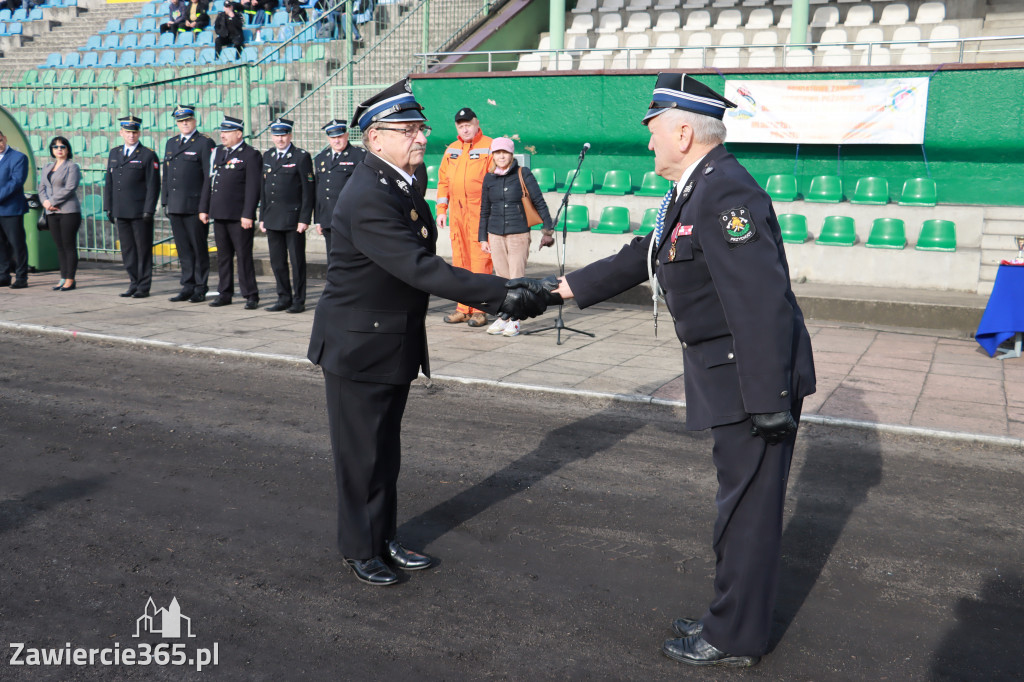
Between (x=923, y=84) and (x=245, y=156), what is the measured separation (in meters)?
10.1

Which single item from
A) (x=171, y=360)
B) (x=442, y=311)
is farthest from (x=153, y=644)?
(x=442, y=311)

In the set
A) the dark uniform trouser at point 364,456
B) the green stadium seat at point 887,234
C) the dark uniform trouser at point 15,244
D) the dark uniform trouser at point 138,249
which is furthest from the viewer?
the dark uniform trouser at point 15,244

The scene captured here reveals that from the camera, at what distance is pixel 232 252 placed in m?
11.5

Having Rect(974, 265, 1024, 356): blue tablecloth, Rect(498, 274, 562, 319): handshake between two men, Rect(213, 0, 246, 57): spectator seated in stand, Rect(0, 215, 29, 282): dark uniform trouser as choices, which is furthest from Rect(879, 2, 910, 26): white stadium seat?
Rect(498, 274, 562, 319): handshake between two men

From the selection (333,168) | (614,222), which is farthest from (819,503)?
(614,222)

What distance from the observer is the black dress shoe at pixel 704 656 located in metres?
3.29

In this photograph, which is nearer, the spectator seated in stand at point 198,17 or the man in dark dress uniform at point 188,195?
the man in dark dress uniform at point 188,195

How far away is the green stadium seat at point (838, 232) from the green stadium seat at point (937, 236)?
92 cm

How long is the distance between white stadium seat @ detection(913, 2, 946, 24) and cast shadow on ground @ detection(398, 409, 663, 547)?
13.7 m

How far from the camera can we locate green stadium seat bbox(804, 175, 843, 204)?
45.8ft

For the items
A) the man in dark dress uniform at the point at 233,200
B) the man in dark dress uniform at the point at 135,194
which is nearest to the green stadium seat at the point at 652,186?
the man in dark dress uniform at the point at 233,200

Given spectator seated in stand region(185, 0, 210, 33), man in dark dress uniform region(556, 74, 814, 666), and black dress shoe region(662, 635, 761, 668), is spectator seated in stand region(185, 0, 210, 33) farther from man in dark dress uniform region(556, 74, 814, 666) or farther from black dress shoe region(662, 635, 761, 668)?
black dress shoe region(662, 635, 761, 668)

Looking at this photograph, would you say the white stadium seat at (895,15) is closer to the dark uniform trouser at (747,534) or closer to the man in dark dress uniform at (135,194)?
the man in dark dress uniform at (135,194)

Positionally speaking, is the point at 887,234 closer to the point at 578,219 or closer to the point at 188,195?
the point at 578,219
